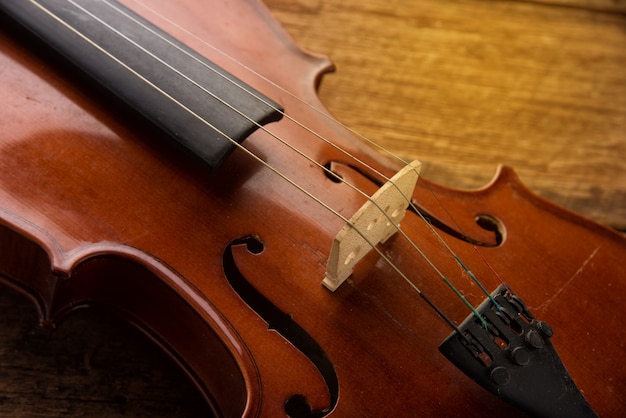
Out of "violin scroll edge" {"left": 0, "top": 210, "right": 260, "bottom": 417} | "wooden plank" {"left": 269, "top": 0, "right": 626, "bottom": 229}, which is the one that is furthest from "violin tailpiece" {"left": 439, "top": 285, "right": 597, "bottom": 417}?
"wooden plank" {"left": 269, "top": 0, "right": 626, "bottom": 229}

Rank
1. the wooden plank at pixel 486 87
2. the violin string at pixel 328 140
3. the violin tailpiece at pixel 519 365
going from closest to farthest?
the violin tailpiece at pixel 519 365 < the violin string at pixel 328 140 < the wooden plank at pixel 486 87

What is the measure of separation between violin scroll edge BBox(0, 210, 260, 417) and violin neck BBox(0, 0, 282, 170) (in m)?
0.19

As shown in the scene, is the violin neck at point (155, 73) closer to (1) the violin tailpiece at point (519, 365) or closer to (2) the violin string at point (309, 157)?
(2) the violin string at point (309, 157)

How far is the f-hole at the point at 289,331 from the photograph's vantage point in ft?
3.04

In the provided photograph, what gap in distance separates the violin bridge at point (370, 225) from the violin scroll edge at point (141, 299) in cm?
17

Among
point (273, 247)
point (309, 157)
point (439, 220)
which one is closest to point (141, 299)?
point (273, 247)

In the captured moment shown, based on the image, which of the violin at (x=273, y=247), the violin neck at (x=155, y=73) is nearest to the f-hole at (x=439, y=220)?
the violin at (x=273, y=247)

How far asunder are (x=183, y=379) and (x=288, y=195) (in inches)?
15.2

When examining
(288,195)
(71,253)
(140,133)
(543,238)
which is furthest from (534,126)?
(71,253)

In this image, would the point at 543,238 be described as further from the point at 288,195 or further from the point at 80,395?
the point at 80,395

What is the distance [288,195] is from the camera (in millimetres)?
1066

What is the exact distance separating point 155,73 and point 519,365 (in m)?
0.69

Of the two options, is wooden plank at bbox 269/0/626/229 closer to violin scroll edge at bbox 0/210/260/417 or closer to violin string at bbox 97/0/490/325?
violin string at bbox 97/0/490/325

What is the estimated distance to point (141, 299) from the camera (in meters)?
1.06
